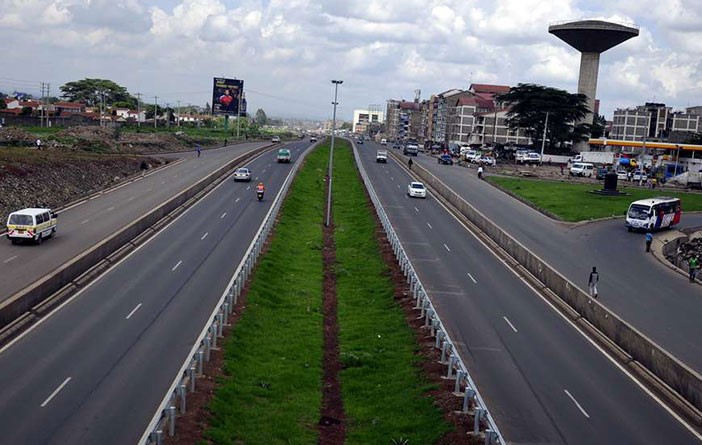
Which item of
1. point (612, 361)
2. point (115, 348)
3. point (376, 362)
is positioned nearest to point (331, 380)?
point (376, 362)

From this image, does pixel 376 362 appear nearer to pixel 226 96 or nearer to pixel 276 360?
pixel 276 360

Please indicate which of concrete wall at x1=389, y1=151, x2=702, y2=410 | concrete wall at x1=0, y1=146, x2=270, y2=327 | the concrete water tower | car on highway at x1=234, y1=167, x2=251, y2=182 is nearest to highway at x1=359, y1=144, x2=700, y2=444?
concrete wall at x1=389, y1=151, x2=702, y2=410

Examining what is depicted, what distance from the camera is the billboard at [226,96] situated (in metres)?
144

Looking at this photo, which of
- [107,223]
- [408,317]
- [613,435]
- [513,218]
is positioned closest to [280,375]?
[408,317]

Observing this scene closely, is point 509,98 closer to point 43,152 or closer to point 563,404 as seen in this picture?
point 43,152

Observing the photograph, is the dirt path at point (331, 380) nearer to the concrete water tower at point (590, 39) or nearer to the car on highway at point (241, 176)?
the car on highway at point (241, 176)

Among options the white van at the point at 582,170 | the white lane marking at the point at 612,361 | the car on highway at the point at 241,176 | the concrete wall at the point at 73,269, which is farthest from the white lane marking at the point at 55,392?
the white van at the point at 582,170

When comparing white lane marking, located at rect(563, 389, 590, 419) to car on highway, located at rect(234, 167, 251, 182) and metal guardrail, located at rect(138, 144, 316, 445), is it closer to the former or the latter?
metal guardrail, located at rect(138, 144, 316, 445)

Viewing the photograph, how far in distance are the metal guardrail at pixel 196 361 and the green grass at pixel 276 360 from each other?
63 centimetres

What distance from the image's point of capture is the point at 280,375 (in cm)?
2530

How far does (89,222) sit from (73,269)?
16171 mm

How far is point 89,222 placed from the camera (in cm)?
4847

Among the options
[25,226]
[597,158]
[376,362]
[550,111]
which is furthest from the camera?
[550,111]

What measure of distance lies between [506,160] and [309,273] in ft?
276
